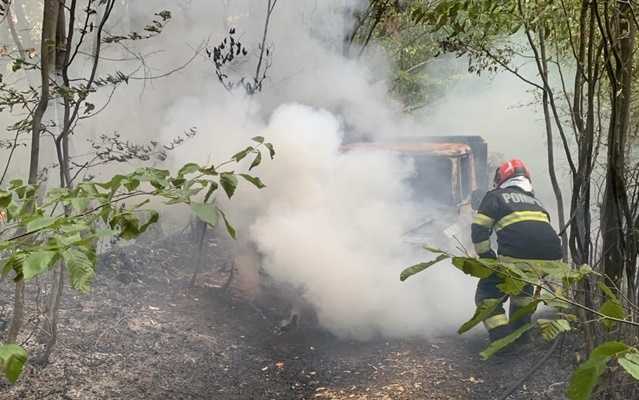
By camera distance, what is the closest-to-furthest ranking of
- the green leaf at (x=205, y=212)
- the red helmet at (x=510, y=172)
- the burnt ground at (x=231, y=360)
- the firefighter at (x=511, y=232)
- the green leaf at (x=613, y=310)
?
the green leaf at (x=613, y=310)
the green leaf at (x=205, y=212)
the burnt ground at (x=231, y=360)
the firefighter at (x=511, y=232)
the red helmet at (x=510, y=172)

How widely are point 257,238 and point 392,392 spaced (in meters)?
2.78

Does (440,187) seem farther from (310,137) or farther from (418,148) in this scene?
(310,137)

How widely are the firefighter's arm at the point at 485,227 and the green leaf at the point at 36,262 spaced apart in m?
4.91

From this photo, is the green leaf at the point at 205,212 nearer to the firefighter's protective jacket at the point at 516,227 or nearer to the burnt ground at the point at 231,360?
the burnt ground at the point at 231,360

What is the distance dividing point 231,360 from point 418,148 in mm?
3816

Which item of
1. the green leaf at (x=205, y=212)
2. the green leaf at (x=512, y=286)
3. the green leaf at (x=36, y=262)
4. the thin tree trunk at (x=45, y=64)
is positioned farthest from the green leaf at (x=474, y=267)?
the thin tree trunk at (x=45, y=64)

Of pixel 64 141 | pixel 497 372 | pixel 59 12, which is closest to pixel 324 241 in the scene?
pixel 497 372

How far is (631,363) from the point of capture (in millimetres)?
1082

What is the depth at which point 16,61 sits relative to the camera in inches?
139

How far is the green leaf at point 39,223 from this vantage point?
1.49 m

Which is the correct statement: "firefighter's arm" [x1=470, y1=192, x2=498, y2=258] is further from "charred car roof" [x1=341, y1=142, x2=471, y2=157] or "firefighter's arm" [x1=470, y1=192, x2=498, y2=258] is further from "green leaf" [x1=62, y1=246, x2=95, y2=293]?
"green leaf" [x1=62, y1=246, x2=95, y2=293]

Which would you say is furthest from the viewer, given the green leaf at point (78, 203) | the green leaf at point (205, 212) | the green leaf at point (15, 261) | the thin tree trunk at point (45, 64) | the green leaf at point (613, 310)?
the thin tree trunk at point (45, 64)

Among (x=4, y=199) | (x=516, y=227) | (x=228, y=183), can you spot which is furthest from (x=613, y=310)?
(x=516, y=227)

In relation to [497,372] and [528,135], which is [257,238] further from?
[528,135]
